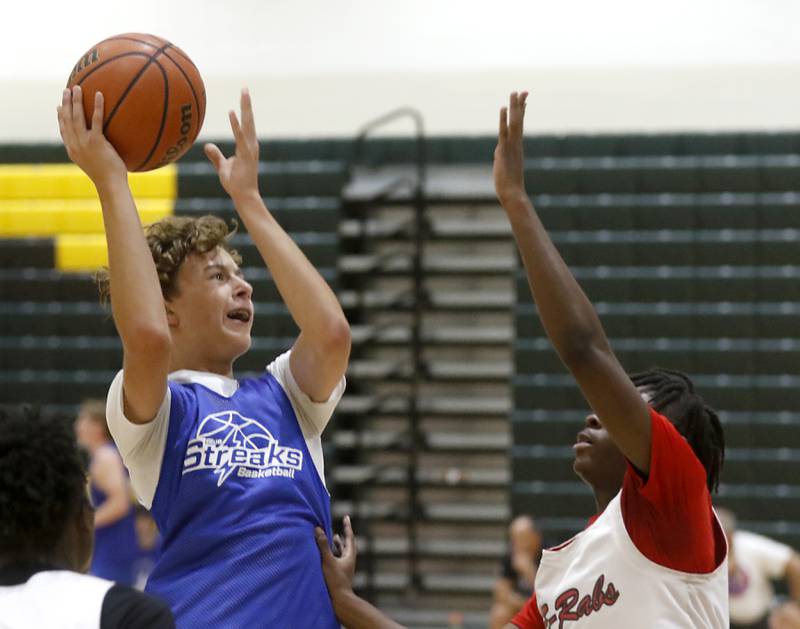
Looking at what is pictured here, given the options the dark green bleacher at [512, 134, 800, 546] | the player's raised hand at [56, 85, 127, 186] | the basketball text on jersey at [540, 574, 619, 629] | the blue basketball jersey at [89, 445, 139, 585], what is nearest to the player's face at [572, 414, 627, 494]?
the basketball text on jersey at [540, 574, 619, 629]

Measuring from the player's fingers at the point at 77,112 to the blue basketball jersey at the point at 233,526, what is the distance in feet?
1.69

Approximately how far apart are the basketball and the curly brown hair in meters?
0.13

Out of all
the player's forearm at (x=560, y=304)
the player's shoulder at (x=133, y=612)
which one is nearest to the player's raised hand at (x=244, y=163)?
the player's forearm at (x=560, y=304)

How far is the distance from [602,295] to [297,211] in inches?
82.9

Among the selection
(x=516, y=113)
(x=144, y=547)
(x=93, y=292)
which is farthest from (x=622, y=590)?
(x=93, y=292)

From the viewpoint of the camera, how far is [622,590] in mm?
2143

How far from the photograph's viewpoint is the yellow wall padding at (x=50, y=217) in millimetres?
8898

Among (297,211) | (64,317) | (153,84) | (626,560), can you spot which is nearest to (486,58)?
(297,211)

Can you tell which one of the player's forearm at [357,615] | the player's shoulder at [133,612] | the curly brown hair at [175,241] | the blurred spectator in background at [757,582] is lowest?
the blurred spectator in background at [757,582]

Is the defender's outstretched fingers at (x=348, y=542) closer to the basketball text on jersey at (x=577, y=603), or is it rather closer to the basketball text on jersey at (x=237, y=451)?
the basketball text on jersey at (x=237, y=451)

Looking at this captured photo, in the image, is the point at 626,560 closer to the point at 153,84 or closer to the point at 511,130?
the point at 511,130

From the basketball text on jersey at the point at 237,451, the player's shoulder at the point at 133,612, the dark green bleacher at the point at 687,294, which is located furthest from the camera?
the dark green bleacher at the point at 687,294

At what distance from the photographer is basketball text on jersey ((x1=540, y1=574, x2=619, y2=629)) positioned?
2.16m

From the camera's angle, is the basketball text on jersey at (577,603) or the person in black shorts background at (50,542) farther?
the basketball text on jersey at (577,603)
